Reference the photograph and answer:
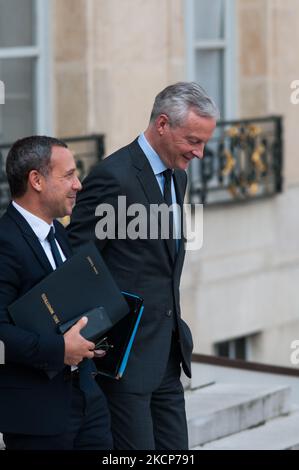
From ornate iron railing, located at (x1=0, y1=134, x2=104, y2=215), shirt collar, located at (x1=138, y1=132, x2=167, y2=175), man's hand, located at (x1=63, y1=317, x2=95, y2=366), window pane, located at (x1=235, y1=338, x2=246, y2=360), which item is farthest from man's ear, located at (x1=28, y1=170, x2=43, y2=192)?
window pane, located at (x1=235, y1=338, x2=246, y2=360)

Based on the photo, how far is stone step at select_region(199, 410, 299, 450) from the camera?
741cm

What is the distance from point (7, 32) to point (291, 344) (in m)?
3.89

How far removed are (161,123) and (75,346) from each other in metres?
0.98

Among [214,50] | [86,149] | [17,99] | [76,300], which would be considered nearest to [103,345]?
[76,300]

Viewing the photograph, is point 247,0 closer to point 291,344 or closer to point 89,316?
point 291,344

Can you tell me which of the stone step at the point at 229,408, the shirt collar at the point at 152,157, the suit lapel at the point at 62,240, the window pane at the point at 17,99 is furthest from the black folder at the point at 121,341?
the window pane at the point at 17,99

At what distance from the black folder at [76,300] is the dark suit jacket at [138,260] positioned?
1.24 ft

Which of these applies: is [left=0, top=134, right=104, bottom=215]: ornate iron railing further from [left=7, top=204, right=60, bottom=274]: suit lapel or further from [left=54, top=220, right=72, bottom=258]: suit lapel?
[left=7, top=204, right=60, bottom=274]: suit lapel

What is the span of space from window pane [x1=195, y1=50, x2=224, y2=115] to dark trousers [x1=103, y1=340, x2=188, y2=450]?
20.9 feet

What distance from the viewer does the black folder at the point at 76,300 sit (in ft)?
14.5

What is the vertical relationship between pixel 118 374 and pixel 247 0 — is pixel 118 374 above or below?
below

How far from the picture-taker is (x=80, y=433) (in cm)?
471

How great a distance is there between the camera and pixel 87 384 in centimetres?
473
